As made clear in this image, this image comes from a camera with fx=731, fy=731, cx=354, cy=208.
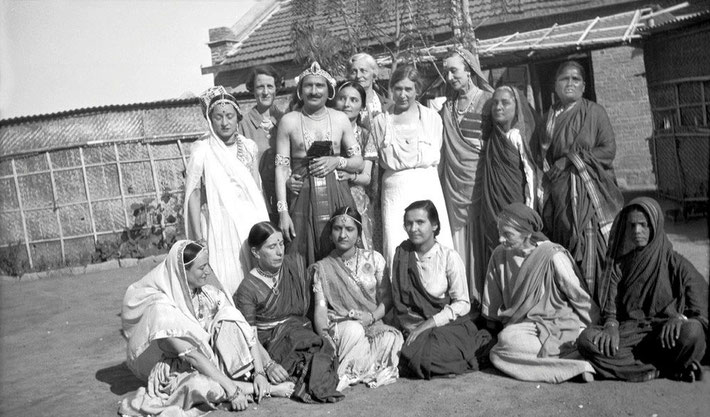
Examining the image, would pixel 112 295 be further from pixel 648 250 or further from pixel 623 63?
pixel 623 63

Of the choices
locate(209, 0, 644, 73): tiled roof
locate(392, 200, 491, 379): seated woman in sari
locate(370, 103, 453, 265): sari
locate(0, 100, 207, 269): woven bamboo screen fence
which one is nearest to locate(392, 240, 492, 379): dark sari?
locate(392, 200, 491, 379): seated woman in sari

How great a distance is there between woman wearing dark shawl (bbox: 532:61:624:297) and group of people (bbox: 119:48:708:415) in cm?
1

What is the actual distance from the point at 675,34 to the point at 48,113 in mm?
9467

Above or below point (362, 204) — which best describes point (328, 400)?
below

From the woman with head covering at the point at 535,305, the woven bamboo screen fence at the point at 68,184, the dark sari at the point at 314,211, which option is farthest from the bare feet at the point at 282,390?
the woven bamboo screen fence at the point at 68,184

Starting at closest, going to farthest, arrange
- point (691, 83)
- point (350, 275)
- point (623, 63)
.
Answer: point (350, 275) → point (691, 83) → point (623, 63)

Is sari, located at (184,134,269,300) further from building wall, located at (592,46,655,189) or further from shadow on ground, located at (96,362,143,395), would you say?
building wall, located at (592,46,655,189)

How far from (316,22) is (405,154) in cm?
685

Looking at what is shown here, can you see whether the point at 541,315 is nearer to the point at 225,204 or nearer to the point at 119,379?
the point at 225,204

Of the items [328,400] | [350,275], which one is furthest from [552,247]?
[328,400]

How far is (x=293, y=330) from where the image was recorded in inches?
185

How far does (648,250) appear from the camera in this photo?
4328 millimetres

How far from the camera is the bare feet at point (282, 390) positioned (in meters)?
4.47

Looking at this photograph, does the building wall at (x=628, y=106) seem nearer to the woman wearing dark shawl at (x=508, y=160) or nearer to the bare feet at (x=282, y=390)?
the woman wearing dark shawl at (x=508, y=160)
